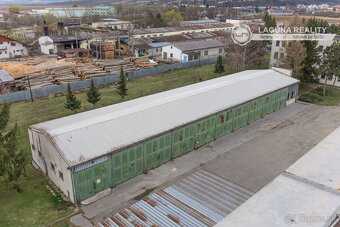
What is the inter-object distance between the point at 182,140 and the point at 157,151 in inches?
104

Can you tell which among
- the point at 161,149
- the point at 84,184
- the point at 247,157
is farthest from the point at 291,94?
the point at 84,184

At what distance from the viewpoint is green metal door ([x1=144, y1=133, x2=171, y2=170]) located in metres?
21.0

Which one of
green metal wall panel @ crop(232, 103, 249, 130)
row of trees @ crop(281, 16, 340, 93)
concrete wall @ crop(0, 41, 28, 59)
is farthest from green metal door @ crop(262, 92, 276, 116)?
concrete wall @ crop(0, 41, 28, 59)

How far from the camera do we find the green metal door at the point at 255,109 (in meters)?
29.5

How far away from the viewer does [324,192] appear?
1482cm

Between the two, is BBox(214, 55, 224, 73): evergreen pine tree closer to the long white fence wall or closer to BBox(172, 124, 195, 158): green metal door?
the long white fence wall

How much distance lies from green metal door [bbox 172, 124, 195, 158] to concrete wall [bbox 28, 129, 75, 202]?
27.5 ft

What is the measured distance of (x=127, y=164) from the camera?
20000mm

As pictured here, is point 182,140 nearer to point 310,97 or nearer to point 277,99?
point 277,99

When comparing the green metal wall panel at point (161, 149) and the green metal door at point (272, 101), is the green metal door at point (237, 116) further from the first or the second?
the green metal door at point (272, 101)

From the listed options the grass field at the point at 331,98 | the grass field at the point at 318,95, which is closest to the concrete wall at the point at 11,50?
the grass field at the point at 318,95

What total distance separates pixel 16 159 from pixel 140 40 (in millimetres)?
54691

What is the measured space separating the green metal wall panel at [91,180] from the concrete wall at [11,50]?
54.7 meters

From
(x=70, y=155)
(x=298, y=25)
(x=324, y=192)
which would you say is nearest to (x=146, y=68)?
(x=298, y=25)
